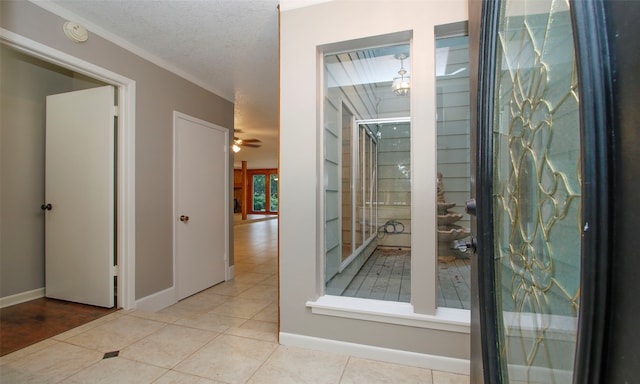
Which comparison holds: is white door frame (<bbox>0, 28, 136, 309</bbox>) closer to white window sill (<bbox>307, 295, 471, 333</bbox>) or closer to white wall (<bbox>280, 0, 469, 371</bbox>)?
white wall (<bbox>280, 0, 469, 371</bbox>)

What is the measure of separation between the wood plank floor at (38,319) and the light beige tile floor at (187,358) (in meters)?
0.12

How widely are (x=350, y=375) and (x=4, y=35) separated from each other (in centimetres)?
300

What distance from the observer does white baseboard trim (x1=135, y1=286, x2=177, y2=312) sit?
2.68 m

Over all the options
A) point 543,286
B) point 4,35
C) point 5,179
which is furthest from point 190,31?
point 543,286

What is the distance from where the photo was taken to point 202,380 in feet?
5.43

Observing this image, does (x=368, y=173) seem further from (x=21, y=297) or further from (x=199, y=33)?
(x=21, y=297)

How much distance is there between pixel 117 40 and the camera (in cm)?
244

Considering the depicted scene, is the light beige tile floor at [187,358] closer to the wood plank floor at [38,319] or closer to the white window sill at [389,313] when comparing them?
the wood plank floor at [38,319]

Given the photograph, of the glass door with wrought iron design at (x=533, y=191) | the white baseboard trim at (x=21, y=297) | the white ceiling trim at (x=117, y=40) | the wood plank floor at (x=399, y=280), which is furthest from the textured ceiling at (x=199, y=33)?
the white baseboard trim at (x=21, y=297)

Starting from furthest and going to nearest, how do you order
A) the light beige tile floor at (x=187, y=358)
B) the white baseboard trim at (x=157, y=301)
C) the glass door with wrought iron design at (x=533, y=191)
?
the white baseboard trim at (x=157, y=301), the light beige tile floor at (x=187, y=358), the glass door with wrought iron design at (x=533, y=191)

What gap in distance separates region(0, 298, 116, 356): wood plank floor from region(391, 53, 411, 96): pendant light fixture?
10.2 ft

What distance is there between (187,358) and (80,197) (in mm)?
1927

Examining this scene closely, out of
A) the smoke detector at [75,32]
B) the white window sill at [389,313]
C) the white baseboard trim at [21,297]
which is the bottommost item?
the white baseboard trim at [21,297]

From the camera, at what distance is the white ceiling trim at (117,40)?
2002mm
